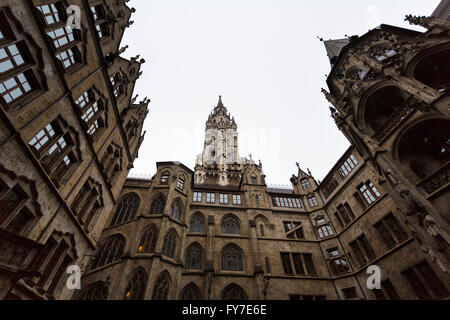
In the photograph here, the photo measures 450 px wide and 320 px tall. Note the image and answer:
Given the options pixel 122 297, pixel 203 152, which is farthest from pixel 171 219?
pixel 203 152

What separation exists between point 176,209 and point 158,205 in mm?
1906

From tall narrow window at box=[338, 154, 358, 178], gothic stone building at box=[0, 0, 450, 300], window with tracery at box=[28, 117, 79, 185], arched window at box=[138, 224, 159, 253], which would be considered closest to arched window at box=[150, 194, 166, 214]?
gothic stone building at box=[0, 0, 450, 300]

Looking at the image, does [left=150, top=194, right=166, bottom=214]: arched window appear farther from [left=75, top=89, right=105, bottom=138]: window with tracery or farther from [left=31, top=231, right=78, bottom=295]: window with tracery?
[left=75, top=89, right=105, bottom=138]: window with tracery

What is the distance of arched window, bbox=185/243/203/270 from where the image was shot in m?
20.3

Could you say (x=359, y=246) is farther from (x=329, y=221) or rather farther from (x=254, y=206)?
(x=254, y=206)

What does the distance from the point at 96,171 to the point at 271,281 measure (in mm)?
17957

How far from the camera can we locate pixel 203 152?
63.4 metres

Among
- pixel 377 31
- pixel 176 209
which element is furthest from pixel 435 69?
pixel 176 209

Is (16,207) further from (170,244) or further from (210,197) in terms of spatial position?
(210,197)

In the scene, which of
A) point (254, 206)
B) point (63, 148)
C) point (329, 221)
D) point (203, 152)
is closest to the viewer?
point (63, 148)

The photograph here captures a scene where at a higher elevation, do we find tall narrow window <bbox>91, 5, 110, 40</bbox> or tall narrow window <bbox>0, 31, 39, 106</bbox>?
tall narrow window <bbox>91, 5, 110, 40</bbox>

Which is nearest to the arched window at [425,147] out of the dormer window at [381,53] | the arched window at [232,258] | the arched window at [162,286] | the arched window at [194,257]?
the dormer window at [381,53]

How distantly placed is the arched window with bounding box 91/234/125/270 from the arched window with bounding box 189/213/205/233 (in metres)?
7.13

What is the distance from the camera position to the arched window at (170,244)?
61.4 feet
